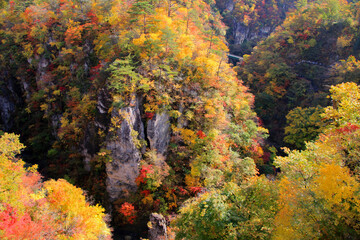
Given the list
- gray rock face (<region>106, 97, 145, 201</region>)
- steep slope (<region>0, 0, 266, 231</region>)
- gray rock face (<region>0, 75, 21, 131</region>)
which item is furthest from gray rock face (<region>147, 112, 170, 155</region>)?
gray rock face (<region>0, 75, 21, 131</region>)

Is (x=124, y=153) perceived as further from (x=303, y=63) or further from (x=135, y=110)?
(x=303, y=63)

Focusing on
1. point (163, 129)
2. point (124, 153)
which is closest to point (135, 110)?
point (163, 129)

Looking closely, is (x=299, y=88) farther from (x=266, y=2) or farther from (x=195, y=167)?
(x=266, y=2)

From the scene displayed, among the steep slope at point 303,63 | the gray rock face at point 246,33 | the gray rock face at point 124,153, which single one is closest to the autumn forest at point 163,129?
the gray rock face at point 124,153

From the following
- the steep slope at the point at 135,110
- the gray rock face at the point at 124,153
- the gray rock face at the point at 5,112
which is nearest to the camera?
the gray rock face at the point at 124,153

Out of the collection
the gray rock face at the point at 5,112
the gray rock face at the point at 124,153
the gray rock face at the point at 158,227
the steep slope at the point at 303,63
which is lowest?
the gray rock face at the point at 5,112

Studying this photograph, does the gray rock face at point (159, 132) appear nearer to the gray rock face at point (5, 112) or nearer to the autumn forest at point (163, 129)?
the autumn forest at point (163, 129)

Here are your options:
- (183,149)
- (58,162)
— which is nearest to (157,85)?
(183,149)

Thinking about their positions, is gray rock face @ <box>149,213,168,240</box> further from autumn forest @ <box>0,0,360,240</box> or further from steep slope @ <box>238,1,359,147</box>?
steep slope @ <box>238,1,359,147</box>
